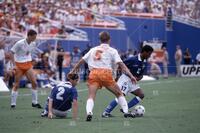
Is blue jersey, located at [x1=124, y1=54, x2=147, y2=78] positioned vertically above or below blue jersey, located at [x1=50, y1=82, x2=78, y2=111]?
above

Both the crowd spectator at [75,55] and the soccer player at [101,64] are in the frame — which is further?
the crowd spectator at [75,55]

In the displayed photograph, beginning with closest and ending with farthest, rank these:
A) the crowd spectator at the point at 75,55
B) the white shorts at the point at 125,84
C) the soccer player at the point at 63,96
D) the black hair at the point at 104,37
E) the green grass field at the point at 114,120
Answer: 1. the green grass field at the point at 114,120
2. the black hair at the point at 104,37
3. the soccer player at the point at 63,96
4. the white shorts at the point at 125,84
5. the crowd spectator at the point at 75,55

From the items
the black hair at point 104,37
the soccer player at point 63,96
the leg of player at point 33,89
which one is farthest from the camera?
the leg of player at point 33,89

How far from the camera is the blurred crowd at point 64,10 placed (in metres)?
35.5

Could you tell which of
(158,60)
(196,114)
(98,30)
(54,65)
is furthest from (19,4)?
(196,114)

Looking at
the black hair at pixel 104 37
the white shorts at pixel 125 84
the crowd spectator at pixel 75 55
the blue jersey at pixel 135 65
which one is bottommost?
the crowd spectator at pixel 75 55

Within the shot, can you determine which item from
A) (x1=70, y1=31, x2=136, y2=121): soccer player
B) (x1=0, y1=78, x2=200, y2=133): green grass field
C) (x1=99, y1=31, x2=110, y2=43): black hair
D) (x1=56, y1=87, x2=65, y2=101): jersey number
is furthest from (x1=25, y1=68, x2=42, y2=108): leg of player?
(x1=99, y1=31, x2=110, y2=43): black hair

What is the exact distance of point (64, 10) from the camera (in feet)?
133

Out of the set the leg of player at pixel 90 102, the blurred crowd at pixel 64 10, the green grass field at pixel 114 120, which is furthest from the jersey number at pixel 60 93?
the blurred crowd at pixel 64 10

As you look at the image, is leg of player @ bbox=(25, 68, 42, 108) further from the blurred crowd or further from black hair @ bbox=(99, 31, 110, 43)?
the blurred crowd

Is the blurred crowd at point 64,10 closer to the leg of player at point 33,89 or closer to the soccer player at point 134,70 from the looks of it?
the leg of player at point 33,89

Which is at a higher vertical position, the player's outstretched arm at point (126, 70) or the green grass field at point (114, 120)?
the player's outstretched arm at point (126, 70)

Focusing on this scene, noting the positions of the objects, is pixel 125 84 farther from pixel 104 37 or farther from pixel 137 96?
pixel 104 37

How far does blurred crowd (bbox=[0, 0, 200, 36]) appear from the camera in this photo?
116 ft
